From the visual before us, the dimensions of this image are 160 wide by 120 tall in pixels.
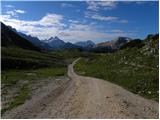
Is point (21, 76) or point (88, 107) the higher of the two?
point (21, 76)

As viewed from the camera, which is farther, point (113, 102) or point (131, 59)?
point (131, 59)

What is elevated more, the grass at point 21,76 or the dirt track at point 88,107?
the grass at point 21,76

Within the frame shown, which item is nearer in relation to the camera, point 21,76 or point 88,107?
point 88,107

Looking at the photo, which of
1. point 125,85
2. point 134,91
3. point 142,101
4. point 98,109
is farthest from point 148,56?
point 98,109

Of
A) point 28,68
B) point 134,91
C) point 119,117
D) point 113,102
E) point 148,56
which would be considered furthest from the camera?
point 28,68

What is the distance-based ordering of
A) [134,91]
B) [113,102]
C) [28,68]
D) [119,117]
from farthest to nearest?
[28,68], [134,91], [113,102], [119,117]

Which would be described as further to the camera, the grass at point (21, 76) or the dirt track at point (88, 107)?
the grass at point (21, 76)

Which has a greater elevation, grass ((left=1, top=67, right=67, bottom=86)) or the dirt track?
grass ((left=1, top=67, right=67, bottom=86))

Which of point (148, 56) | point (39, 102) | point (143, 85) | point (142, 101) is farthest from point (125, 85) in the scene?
point (148, 56)

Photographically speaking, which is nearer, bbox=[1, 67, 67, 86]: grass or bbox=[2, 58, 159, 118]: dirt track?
bbox=[2, 58, 159, 118]: dirt track

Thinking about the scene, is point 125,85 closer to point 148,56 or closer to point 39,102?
point 39,102
